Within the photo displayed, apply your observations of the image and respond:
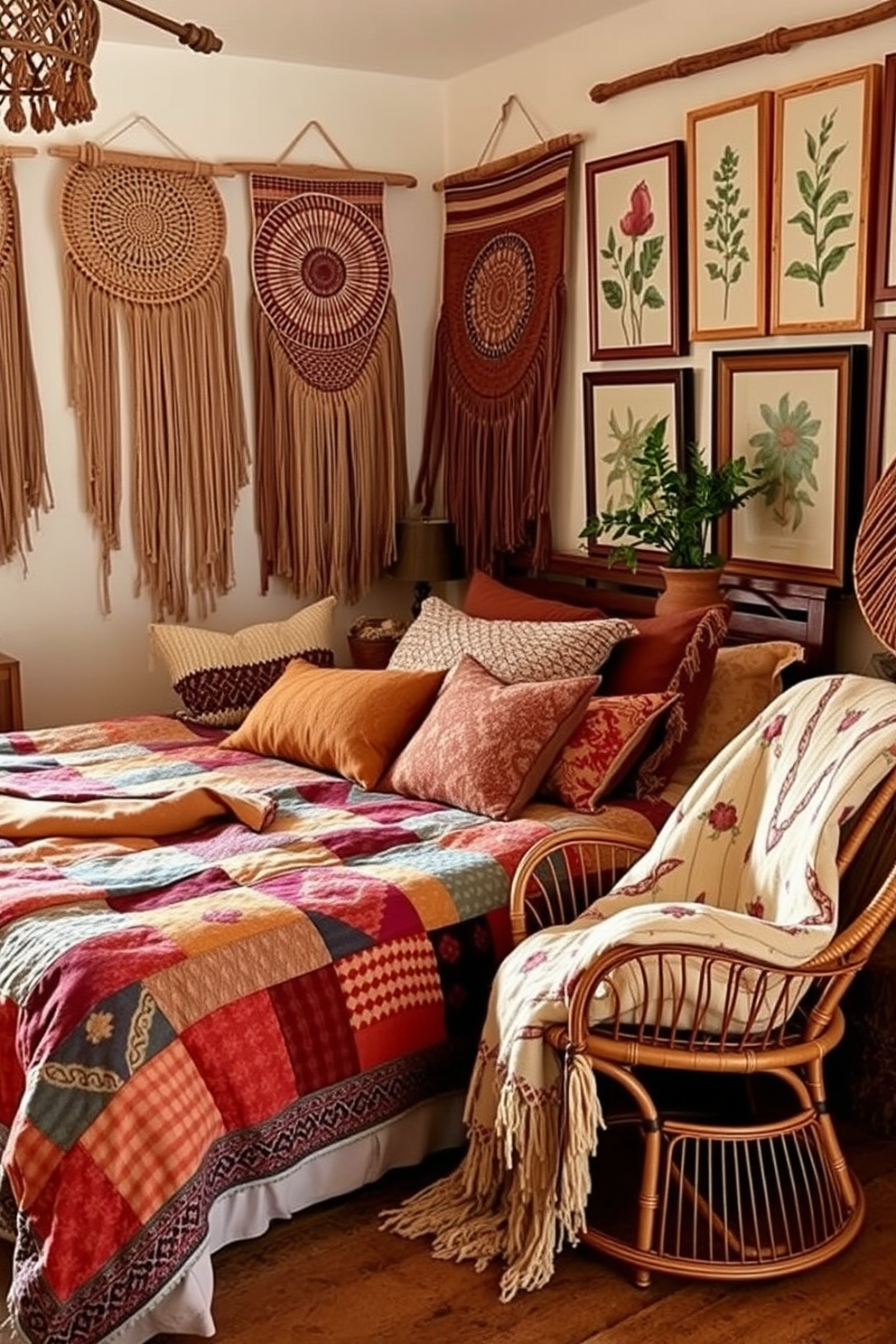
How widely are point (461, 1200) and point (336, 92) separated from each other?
11.4ft

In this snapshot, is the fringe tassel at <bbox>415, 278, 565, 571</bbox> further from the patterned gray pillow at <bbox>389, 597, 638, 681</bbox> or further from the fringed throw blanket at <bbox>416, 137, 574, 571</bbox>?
the patterned gray pillow at <bbox>389, 597, 638, 681</bbox>

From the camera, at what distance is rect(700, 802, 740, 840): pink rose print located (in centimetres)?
277

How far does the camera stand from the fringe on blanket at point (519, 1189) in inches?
91.9

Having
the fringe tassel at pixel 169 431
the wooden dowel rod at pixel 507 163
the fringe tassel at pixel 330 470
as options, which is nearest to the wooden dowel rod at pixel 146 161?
the fringe tassel at pixel 169 431

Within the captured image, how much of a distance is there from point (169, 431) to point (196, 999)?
2.51 metres

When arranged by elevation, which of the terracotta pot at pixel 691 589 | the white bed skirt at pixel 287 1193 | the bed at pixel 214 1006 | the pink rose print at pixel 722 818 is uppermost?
the terracotta pot at pixel 691 589

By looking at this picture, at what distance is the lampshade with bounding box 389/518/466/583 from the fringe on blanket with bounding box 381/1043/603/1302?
2.40 m

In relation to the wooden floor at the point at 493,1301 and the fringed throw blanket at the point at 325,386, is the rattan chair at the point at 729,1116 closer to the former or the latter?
the wooden floor at the point at 493,1301

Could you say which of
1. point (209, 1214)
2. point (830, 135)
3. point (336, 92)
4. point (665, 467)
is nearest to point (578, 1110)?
point (209, 1214)

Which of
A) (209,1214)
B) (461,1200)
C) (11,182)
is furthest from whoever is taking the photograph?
(11,182)

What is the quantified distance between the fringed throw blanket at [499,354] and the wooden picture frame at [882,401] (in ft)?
3.95

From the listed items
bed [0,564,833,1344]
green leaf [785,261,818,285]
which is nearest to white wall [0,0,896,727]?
green leaf [785,261,818,285]

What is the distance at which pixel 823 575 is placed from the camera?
3570 millimetres

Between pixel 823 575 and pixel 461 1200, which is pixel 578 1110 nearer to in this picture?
pixel 461 1200
